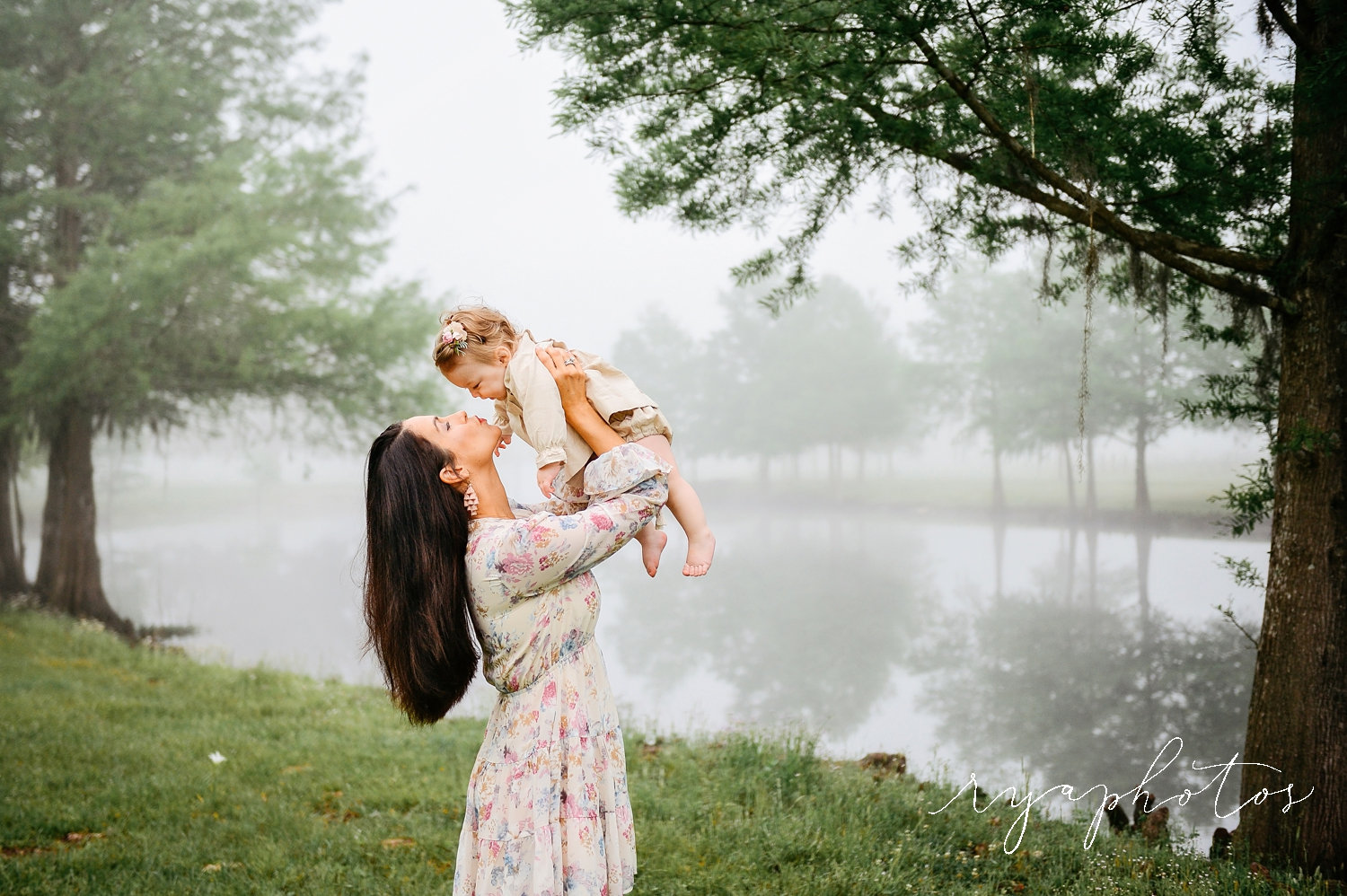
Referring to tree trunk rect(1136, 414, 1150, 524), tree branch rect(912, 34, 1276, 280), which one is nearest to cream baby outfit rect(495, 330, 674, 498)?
tree branch rect(912, 34, 1276, 280)

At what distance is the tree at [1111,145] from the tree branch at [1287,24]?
13mm

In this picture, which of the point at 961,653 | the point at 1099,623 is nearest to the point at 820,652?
the point at 961,653

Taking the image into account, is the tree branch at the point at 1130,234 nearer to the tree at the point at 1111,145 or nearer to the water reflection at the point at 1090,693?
the tree at the point at 1111,145

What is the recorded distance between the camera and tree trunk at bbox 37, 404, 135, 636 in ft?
42.5

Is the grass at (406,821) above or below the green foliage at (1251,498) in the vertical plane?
below

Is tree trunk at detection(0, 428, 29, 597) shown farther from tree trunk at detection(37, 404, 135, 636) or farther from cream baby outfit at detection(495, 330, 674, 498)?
cream baby outfit at detection(495, 330, 674, 498)

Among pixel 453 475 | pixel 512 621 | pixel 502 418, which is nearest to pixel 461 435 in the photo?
pixel 453 475

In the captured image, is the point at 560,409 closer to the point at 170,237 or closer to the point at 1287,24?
the point at 1287,24

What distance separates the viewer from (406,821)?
4.61 m

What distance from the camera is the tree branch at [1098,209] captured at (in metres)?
3.41

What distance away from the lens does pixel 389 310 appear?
38.9 feet

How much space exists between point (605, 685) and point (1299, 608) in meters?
3.52

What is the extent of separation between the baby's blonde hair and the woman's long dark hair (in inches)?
12.3

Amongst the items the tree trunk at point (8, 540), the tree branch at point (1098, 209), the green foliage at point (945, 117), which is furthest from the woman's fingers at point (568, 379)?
the tree trunk at point (8, 540)
